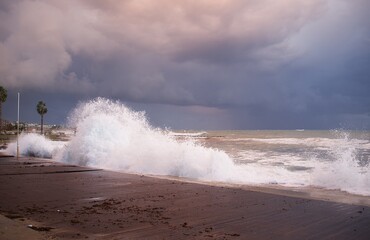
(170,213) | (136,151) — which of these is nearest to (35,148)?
(136,151)

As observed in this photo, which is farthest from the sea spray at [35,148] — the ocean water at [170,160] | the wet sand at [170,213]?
the wet sand at [170,213]

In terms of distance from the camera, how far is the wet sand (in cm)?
724

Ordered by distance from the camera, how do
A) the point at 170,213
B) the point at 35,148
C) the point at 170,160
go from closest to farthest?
the point at 170,213 < the point at 170,160 < the point at 35,148

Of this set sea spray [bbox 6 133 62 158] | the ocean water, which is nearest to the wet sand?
the ocean water

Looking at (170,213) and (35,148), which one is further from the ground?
(35,148)

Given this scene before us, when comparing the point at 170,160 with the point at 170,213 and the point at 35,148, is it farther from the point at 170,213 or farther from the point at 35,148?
the point at 35,148

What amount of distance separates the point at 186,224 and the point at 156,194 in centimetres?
420

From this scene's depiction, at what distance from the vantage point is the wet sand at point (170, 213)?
7.24m

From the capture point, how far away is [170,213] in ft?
29.9

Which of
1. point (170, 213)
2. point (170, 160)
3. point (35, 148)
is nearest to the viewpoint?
point (170, 213)

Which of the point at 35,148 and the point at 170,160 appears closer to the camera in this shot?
the point at 170,160

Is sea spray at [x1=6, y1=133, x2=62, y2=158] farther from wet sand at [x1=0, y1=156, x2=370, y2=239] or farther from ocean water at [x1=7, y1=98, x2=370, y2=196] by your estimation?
wet sand at [x1=0, y1=156, x2=370, y2=239]

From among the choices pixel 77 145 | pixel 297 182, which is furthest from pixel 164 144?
pixel 297 182

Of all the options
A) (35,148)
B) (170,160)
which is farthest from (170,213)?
(35,148)
